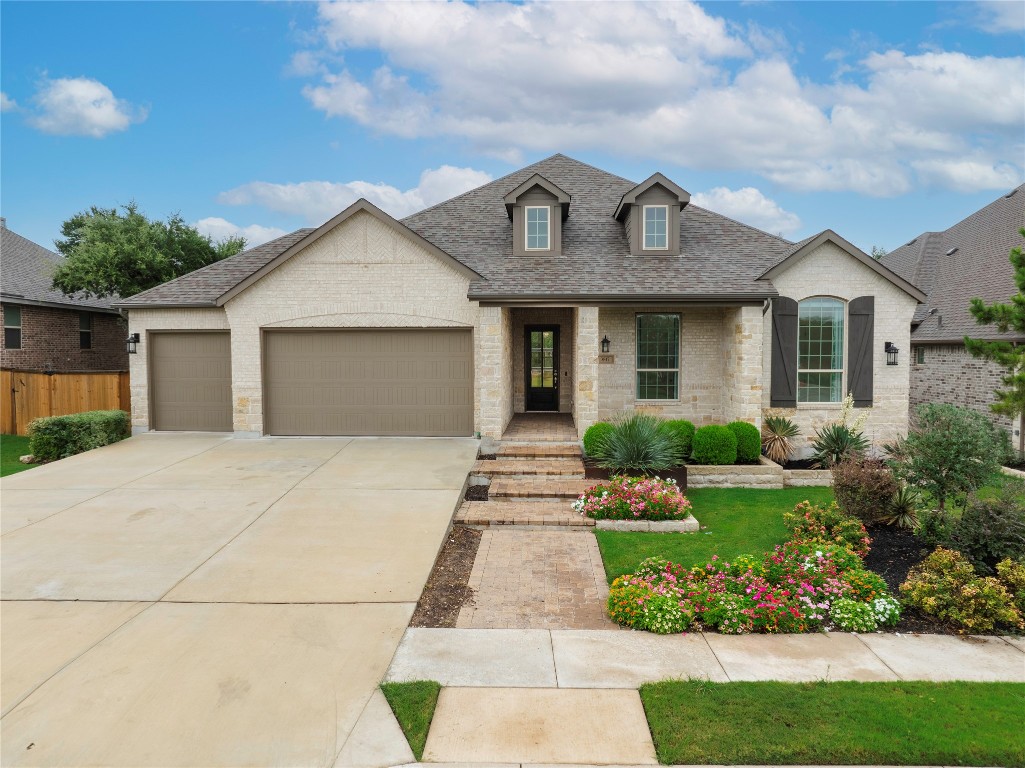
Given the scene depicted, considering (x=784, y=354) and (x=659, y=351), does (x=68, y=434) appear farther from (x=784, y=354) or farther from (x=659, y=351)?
(x=784, y=354)

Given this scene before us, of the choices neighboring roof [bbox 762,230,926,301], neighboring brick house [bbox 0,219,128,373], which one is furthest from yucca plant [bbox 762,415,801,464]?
neighboring brick house [bbox 0,219,128,373]

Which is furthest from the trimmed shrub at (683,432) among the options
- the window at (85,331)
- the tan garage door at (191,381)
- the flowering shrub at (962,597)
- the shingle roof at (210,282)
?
Result: the window at (85,331)

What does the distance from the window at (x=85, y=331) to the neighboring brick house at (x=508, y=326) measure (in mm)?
8345

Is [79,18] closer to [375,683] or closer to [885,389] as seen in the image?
[375,683]

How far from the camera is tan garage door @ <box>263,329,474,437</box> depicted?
1368cm

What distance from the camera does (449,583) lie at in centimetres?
671

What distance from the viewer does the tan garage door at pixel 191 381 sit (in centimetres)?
1445

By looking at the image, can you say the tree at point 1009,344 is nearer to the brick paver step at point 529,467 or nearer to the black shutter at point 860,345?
the black shutter at point 860,345

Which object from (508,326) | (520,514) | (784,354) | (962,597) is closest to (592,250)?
(508,326)

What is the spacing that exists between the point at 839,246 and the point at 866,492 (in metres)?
6.64

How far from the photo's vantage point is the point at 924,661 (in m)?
5.02

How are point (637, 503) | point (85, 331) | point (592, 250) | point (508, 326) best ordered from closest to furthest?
point (637, 503), point (508, 326), point (592, 250), point (85, 331)

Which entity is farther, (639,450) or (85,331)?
(85,331)

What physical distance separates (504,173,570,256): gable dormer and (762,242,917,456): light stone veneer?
16.2ft
